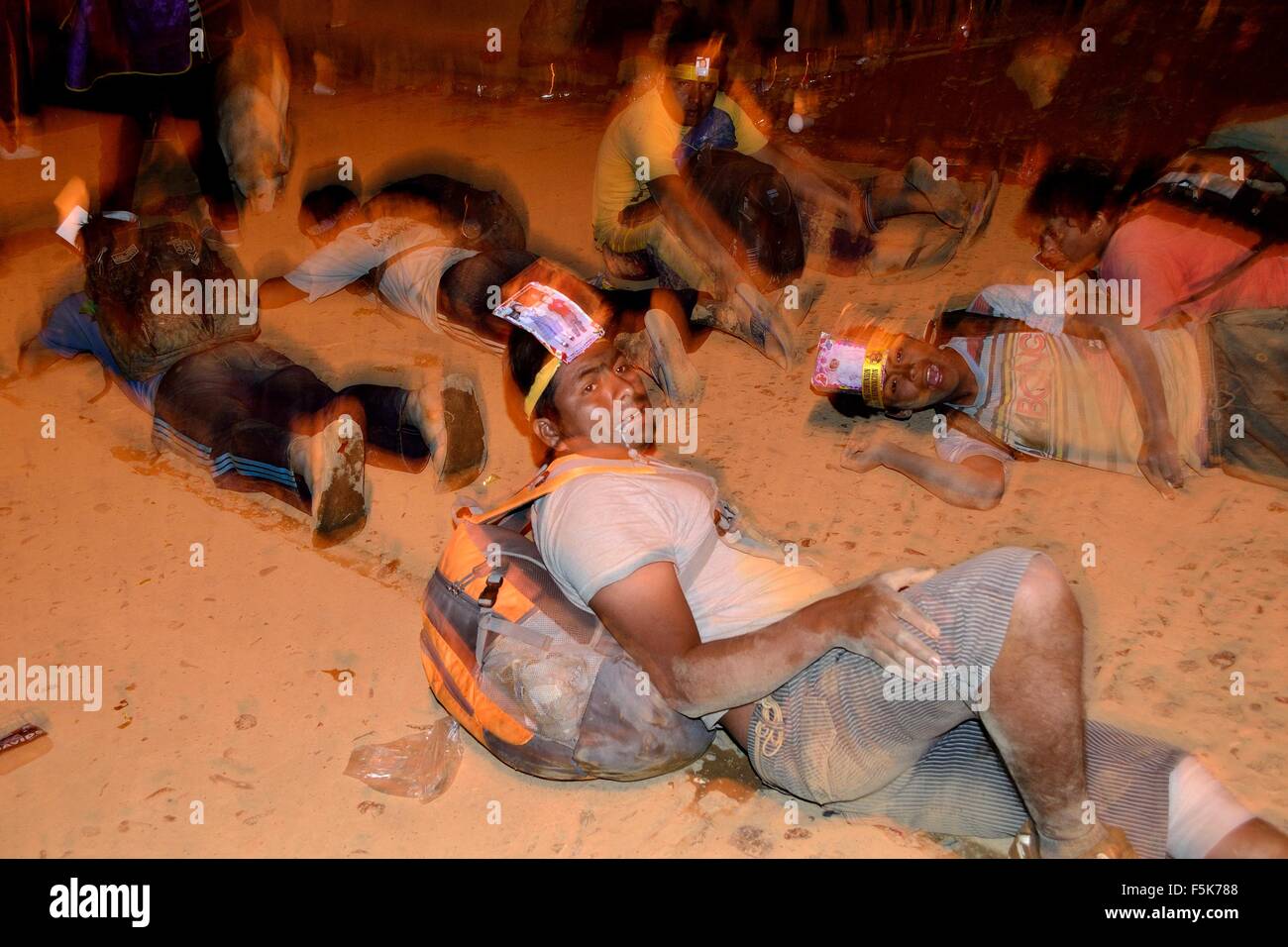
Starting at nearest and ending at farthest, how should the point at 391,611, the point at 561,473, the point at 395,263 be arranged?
the point at 561,473, the point at 391,611, the point at 395,263

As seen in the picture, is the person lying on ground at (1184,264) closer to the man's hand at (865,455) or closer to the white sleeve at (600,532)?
the man's hand at (865,455)

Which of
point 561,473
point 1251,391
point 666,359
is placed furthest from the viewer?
point 666,359

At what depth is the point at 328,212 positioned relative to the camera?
468cm

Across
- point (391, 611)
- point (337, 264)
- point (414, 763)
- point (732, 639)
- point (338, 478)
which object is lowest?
point (414, 763)

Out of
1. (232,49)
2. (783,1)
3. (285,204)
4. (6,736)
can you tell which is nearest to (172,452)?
(6,736)

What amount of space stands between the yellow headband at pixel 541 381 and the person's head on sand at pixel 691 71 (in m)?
Result: 2.40

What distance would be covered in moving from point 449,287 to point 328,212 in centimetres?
135

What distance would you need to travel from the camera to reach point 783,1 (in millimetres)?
8297

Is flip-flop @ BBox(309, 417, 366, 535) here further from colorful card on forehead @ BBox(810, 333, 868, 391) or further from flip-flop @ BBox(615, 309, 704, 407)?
colorful card on forehead @ BBox(810, 333, 868, 391)

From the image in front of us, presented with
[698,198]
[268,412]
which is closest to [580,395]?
[268,412]

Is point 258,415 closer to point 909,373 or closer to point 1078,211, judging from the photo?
point 909,373

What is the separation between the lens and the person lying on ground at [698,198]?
4035mm

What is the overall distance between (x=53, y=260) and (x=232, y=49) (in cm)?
150

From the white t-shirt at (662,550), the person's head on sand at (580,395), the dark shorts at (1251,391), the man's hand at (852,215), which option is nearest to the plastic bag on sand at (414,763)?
the white t-shirt at (662,550)
